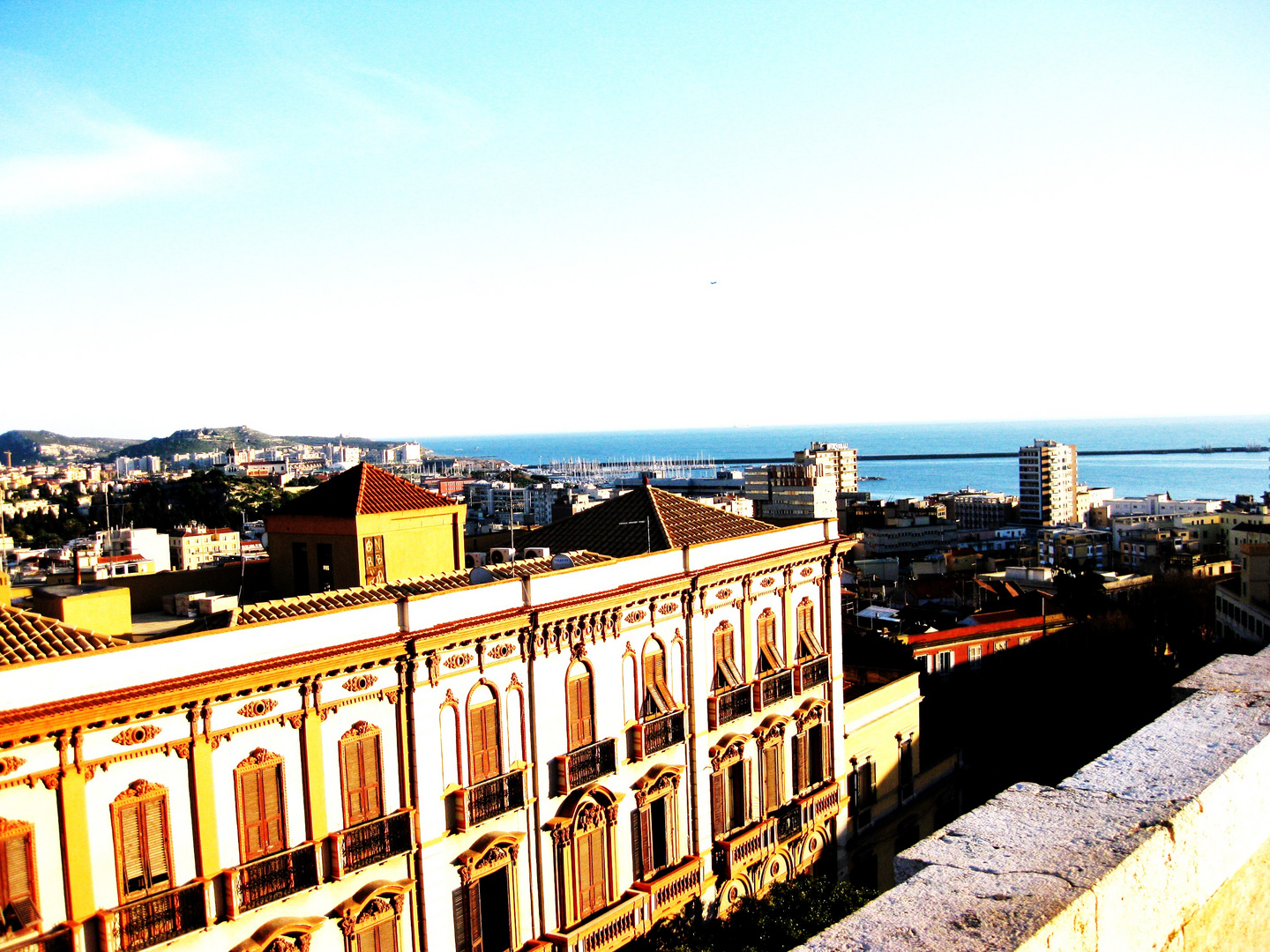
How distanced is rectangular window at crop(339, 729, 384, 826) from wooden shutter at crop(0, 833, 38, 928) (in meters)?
3.28

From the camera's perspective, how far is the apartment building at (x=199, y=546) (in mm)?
68375

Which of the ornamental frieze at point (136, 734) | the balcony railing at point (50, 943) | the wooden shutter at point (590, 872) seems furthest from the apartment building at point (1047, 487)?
the balcony railing at point (50, 943)

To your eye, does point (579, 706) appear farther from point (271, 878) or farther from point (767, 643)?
point (767, 643)

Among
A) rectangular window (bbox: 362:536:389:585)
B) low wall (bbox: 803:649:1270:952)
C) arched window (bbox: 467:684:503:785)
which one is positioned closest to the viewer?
low wall (bbox: 803:649:1270:952)

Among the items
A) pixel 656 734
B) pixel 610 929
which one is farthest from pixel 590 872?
pixel 656 734

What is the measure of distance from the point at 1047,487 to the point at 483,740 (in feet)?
494

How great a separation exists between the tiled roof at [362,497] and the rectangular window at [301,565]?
55cm

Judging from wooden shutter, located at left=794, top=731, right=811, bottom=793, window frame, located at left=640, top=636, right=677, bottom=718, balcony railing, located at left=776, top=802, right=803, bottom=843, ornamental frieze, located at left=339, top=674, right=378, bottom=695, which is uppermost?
ornamental frieze, located at left=339, top=674, right=378, bottom=695

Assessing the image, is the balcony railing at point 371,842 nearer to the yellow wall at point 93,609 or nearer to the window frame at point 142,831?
the window frame at point 142,831

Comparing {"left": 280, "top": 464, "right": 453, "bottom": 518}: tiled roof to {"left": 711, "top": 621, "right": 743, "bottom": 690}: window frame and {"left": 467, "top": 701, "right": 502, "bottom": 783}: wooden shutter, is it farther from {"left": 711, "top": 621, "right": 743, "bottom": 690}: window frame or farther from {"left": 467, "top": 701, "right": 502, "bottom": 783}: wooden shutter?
{"left": 711, "top": 621, "right": 743, "bottom": 690}: window frame

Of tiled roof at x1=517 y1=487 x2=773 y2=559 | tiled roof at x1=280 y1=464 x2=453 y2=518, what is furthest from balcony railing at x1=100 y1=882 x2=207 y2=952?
tiled roof at x1=517 y1=487 x2=773 y2=559

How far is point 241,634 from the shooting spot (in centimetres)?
1071

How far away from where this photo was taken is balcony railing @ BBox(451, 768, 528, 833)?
1283cm

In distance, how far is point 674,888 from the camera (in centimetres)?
1609
